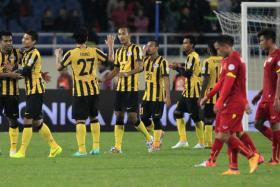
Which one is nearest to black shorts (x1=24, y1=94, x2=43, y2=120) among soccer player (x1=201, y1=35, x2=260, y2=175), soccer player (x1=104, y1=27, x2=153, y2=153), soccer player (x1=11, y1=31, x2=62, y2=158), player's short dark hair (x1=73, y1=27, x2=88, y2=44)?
soccer player (x1=11, y1=31, x2=62, y2=158)

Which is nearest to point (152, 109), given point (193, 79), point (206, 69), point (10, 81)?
point (193, 79)

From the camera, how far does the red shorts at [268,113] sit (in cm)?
1469

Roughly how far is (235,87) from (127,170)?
2.06 m

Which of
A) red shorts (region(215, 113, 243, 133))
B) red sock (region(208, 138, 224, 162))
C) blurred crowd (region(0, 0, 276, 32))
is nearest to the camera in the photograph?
red shorts (region(215, 113, 243, 133))

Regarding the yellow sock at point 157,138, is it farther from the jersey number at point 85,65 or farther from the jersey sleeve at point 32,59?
the jersey sleeve at point 32,59

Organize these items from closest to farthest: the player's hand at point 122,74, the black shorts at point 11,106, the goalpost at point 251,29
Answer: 1. the black shorts at point 11,106
2. the player's hand at point 122,74
3. the goalpost at point 251,29

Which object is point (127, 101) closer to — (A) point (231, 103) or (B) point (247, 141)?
(B) point (247, 141)

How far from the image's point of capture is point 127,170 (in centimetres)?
1409

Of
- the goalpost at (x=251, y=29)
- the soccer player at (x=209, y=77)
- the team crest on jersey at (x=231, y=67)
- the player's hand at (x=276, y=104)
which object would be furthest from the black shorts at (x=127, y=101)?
the goalpost at (x=251, y=29)

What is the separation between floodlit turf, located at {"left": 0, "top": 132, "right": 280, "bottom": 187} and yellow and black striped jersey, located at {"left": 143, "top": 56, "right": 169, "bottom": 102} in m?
1.04

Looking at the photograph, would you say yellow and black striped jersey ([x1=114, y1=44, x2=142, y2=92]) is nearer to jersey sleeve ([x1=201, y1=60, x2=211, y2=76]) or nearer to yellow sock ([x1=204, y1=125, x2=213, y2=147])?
jersey sleeve ([x1=201, y1=60, x2=211, y2=76])

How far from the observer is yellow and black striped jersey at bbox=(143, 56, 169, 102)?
735 inches

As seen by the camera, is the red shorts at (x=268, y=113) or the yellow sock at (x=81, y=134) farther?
the yellow sock at (x=81, y=134)

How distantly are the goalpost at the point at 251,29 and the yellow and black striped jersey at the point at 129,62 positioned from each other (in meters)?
6.30
